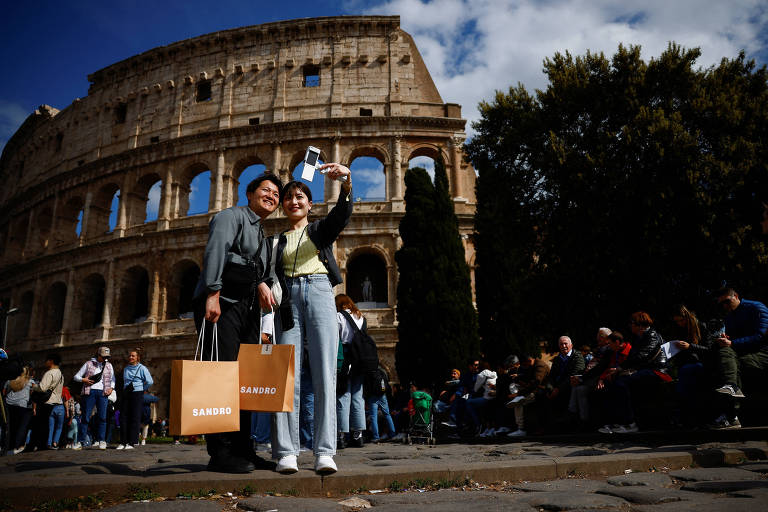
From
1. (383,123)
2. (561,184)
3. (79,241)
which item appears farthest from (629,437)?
(79,241)

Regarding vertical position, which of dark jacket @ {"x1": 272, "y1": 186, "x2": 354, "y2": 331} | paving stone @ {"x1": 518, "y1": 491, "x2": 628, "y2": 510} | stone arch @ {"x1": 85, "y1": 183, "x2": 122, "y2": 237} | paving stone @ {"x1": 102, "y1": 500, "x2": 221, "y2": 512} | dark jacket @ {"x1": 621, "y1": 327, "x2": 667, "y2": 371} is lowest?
paving stone @ {"x1": 518, "y1": 491, "x2": 628, "y2": 510}

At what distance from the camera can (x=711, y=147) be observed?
40.9ft

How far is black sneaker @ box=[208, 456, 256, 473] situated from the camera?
3232mm

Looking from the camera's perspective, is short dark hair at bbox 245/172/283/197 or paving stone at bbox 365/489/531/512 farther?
short dark hair at bbox 245/172/283/197

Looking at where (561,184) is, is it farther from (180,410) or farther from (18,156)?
(18,156)

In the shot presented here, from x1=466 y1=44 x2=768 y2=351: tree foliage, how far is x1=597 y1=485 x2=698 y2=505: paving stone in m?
10.0

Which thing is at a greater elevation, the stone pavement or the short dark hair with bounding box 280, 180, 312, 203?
the short dark hair with bounding box 280, 180, 312, 203

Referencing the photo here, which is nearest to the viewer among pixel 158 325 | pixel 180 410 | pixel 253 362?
pixel 180 410

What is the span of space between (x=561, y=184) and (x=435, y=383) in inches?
282

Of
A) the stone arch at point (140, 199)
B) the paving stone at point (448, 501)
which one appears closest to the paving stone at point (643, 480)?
the paving stone at point (448, 501)

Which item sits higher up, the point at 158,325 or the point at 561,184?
the point at 561,184

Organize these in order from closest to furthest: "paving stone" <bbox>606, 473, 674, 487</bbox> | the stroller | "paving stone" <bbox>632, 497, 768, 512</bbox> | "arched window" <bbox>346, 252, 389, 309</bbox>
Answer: "paving stone" <bbox>632, 497, 768, 512</bbox> → "paving stone" <bbox>606, 473, 674, 487</bbox> → the stroller → "arched window" <bbox>346, 252, 389, 309</bbox>

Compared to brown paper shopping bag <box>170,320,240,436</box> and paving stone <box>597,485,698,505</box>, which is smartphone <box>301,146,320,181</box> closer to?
brown paper shopping bag <box>170,320,240,436</box>

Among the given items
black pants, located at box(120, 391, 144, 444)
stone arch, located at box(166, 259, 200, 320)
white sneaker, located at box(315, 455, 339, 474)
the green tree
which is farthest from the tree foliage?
stone arch, located at box(166, 259, 200, 320)
